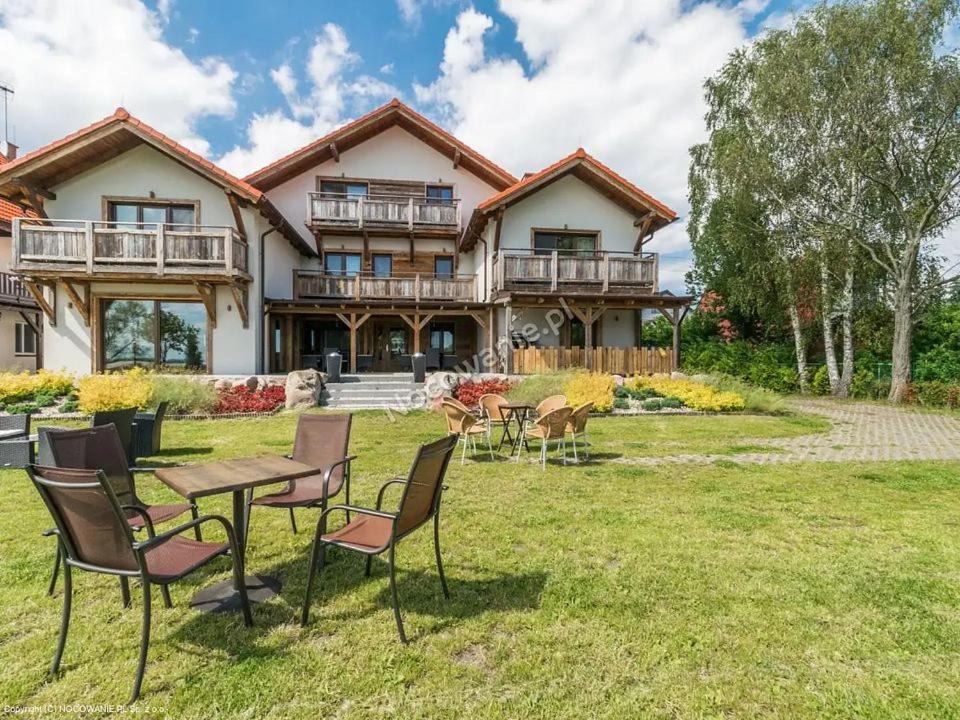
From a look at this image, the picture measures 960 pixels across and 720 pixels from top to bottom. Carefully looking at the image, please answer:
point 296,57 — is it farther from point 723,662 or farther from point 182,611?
point 723,662

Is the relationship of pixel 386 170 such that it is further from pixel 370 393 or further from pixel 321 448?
pixel 321 448

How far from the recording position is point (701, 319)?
22.4 m

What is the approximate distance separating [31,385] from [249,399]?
16.9ft

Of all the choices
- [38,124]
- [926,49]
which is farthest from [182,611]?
[38,124]

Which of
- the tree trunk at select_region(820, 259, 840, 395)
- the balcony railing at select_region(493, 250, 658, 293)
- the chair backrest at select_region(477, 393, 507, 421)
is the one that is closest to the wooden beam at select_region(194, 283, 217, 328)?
the balcony railing at select_region(493, 250, 658, 293)

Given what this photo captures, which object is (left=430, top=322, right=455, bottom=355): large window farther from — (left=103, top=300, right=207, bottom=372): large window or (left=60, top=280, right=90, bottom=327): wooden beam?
(left=60, top=280, right=90, bottom=327): wooden beam

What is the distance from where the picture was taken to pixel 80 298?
14320mm

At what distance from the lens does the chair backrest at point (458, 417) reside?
22.2 ft

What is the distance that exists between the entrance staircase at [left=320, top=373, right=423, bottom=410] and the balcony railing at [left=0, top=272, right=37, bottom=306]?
42.5ft

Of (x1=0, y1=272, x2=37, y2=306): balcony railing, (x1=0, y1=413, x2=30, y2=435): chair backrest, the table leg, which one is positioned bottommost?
the table leg

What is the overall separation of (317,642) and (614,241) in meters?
17.8

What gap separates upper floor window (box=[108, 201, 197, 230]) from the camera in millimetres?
15078

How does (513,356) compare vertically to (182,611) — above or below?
above

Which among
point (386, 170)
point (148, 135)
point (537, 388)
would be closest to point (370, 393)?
point (537, 388)
